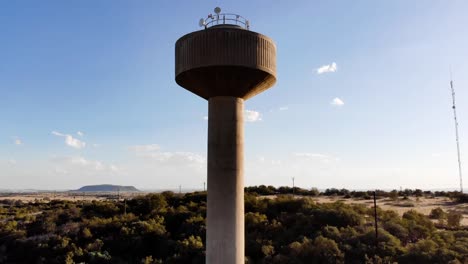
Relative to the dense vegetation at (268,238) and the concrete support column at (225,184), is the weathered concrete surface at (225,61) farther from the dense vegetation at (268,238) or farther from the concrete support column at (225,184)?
the dense vegetation at (268,238)

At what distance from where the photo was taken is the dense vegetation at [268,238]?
1695 centimetres

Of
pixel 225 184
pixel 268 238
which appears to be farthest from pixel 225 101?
pixel 268 238

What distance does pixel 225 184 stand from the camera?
11.2 meters

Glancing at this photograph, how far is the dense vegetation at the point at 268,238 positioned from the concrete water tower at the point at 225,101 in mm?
6701

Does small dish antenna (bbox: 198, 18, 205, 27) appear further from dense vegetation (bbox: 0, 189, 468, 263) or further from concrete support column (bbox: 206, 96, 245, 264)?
dense vegetation (bbox: 0, 189, 468, 263)

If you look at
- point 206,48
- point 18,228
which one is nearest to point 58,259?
point 18,228

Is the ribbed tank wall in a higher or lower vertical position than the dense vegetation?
higher

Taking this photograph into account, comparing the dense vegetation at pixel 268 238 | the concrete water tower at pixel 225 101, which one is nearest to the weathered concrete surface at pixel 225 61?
the concrete water tower at pixel 225 101

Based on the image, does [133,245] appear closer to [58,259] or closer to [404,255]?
[58,259]

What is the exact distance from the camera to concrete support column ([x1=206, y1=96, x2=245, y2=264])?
11.2 meters

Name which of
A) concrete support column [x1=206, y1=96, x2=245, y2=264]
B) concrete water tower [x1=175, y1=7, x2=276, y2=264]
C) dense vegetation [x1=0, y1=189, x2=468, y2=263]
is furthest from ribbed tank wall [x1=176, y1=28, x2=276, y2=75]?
dense vegetation [x1=0, y1=189, x2=468, y2=263]

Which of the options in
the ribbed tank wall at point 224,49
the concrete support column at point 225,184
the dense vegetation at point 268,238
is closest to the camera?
the ribbed tank wall at point 224,49

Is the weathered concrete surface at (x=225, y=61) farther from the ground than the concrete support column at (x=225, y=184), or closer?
farther from the ground

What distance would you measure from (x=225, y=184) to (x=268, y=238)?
10.7 m
